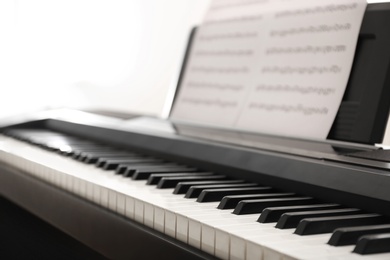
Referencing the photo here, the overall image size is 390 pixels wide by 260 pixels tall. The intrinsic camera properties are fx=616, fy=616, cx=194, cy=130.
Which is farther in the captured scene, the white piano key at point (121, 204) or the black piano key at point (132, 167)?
the black piano key at point (132, 167)

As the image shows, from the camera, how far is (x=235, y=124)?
1.54m

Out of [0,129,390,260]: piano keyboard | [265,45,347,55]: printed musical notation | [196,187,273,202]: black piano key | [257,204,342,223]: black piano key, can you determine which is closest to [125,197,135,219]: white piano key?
[0,129,390,260]: piano keyboard

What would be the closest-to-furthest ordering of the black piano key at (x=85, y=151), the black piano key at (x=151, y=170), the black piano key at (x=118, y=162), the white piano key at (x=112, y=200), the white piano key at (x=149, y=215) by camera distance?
the white piano key at (x=149, y=215), the white piano key at (x=112, y=200), the black piano key at (x=151, y=170), the black piano key at (x=118, y=162), the black piano key at (x=85, y=151)

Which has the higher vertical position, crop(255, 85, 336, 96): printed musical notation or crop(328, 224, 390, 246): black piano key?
crop(255, 85, 336, 96): printed musical notation

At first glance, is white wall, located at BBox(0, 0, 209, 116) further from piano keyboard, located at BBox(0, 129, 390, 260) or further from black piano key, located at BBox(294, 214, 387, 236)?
black piano key, located at BBox(294, 214, 387, 236)

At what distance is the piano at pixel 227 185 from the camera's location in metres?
0.79

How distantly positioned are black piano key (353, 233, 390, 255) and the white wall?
2367 millimetres

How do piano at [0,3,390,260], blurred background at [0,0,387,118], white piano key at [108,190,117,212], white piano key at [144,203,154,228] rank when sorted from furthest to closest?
1. blurred background at [0,0,387,118]
2. white piano key at [108,190,117,212]
3. white piano key at [144,203,154,228]
4. piano at [0,3,390,260]

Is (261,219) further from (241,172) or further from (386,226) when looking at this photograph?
(241,172)

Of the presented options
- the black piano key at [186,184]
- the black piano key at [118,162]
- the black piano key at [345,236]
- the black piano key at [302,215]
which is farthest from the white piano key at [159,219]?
the black piano key at [118,162]

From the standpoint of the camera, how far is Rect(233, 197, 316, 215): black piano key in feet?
3.00

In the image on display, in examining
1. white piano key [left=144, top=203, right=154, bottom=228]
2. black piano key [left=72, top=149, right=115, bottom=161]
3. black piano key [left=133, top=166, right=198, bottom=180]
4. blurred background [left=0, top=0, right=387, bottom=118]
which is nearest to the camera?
white piano key [left=144, top=203, right=154, bottom=228]

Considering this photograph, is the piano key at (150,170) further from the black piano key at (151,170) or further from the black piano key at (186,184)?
the black piano key at (186,184)

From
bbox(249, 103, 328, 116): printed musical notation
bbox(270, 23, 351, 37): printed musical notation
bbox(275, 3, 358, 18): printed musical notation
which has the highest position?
bbox(275, 3, 358, 18): printed musical notation
